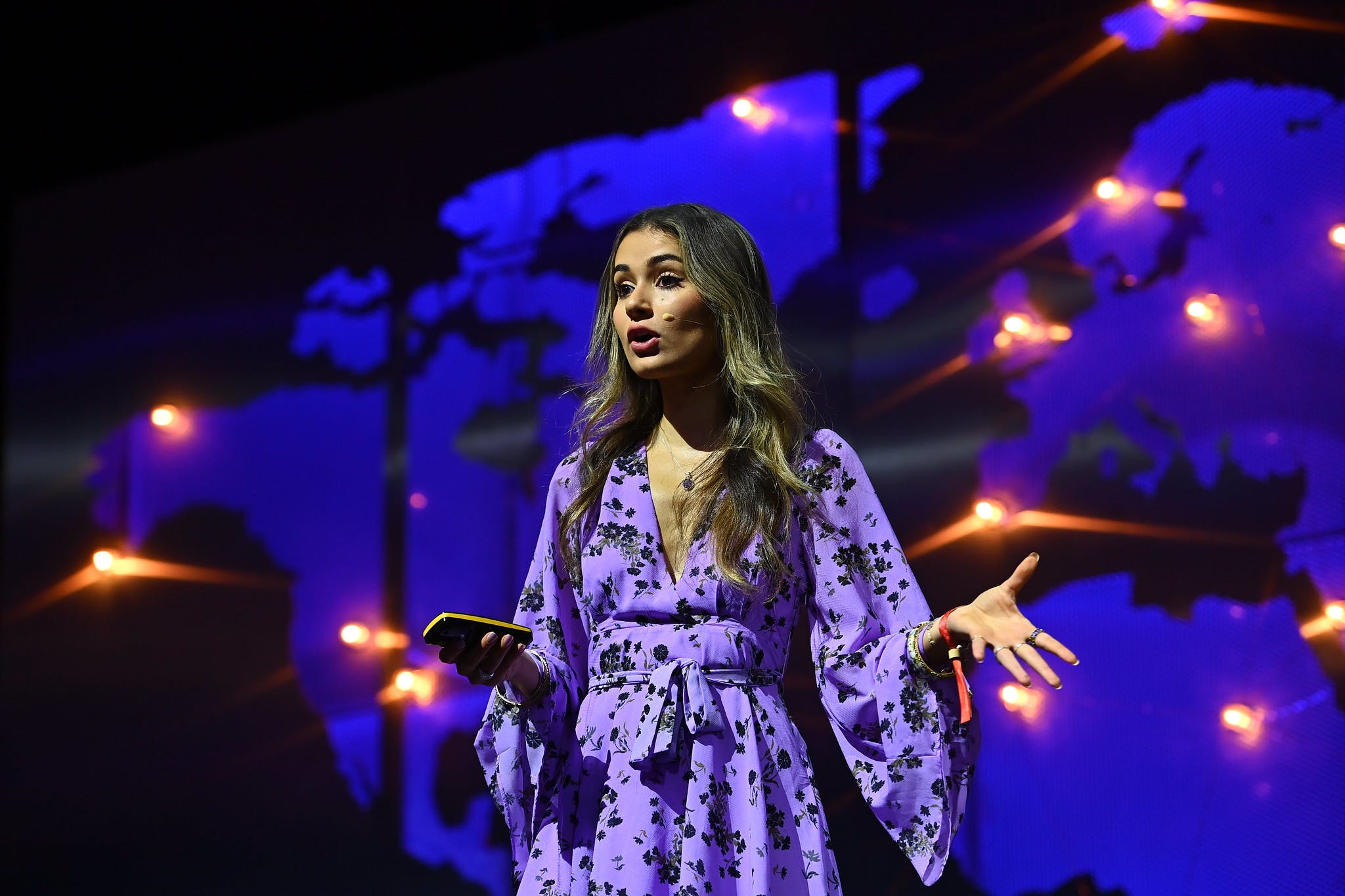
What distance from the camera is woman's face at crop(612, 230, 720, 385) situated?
1614 mm

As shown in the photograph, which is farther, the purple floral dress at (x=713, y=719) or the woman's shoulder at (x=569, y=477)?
the woman's shoulder at (x=569, y=477)

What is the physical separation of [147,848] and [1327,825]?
288cm

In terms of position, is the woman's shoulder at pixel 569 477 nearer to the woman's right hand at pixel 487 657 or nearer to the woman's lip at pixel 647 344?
the woman's lip at pixel 647 344

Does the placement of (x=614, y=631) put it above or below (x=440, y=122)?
below

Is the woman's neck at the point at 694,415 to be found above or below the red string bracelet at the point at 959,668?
above

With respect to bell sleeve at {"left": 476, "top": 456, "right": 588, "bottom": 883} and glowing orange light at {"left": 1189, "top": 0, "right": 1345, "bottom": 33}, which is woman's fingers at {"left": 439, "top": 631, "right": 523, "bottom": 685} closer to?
bell sleeve at {"left": 476, "top": 456, "right": 588, "bottom": 883}

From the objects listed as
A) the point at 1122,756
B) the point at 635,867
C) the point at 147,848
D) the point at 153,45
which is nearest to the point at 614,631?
the point at 635,867

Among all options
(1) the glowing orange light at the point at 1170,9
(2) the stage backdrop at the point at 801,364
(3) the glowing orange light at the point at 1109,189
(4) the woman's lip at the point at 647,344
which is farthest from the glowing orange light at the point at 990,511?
(4) the woman's lip at the point at 647,344

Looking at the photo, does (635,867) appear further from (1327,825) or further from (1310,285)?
(1310,285)

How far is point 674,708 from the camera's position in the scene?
144cm

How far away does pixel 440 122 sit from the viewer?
141 inches

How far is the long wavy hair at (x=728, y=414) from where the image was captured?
1568 millimetres

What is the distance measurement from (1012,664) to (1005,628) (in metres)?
0.06

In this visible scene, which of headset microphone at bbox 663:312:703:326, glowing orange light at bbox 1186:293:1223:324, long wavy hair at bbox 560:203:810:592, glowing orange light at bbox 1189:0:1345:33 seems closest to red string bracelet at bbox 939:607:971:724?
long wavy hair at bbox 560:203:810:592
